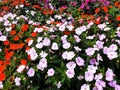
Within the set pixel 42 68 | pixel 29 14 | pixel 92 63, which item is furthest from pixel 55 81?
pixel 29 14

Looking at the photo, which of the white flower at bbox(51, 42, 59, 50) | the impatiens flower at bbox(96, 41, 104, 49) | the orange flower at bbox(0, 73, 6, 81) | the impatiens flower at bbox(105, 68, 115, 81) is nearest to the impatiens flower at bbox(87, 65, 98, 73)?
the impatiens flower at bbox(105, 68, 115, 81)

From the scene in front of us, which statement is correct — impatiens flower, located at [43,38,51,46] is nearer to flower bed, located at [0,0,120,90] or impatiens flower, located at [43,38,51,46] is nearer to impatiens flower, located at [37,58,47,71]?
flower bed, located at [0,0,120,90]

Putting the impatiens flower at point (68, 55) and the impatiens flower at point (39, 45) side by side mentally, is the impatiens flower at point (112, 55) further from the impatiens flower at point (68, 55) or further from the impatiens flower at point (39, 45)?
the impatiens flower at point (39, 45)

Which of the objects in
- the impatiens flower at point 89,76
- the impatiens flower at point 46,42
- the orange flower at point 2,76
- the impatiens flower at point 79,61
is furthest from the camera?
the impatiens flower at point 46,42

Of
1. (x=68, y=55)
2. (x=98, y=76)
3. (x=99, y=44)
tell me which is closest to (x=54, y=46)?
(x=68, y=55)

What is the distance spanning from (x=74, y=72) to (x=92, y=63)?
22 centimetres

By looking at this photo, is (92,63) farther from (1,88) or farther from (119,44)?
(1,88)

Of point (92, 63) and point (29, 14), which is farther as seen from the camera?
point (29, 14)

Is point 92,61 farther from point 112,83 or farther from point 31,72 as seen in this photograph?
point 31,72

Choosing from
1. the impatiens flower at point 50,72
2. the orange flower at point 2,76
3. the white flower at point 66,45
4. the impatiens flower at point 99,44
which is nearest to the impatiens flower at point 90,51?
the impatiens flower at point 99,44

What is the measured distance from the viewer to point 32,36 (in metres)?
4.21

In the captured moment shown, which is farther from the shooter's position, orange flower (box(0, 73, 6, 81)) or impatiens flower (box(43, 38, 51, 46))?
impatiens flower (box(43, 38, 51, 46))

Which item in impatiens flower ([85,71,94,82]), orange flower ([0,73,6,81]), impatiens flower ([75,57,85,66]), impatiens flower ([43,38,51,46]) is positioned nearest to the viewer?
impatiens flower ([85,71,94,82])

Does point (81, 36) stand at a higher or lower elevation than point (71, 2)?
higher
